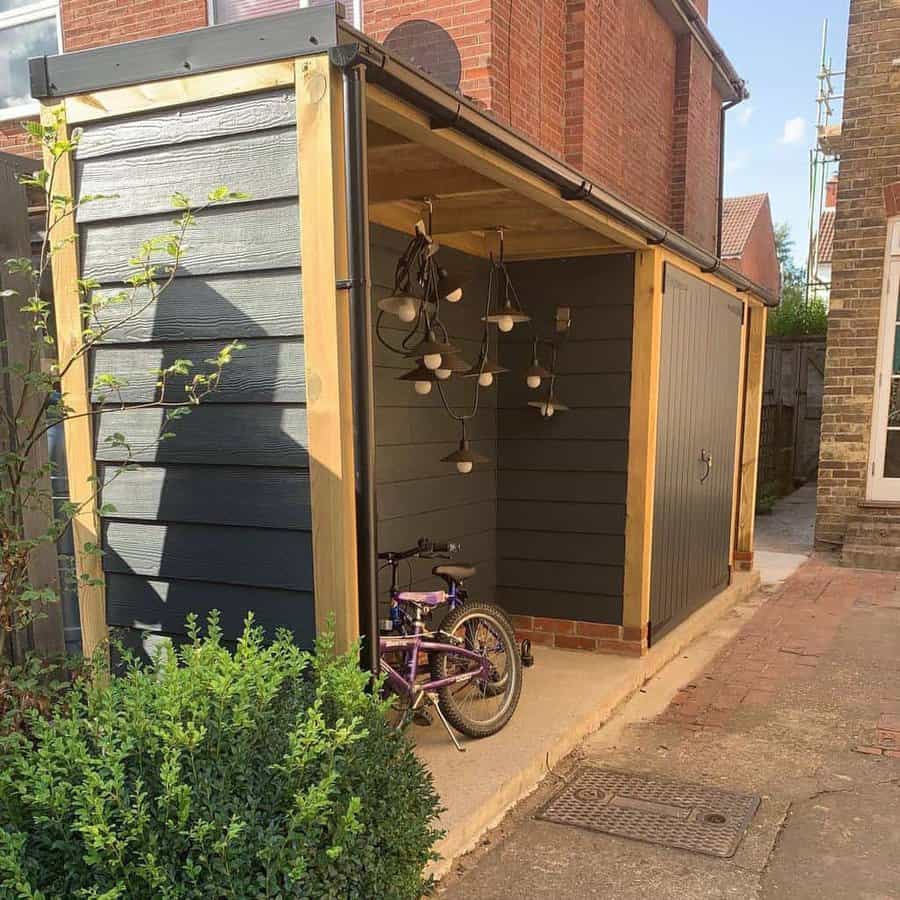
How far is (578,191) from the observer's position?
3.43 meters

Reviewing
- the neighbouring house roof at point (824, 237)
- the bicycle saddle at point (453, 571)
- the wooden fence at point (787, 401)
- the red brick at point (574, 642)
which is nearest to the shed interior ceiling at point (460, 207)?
the bicycle saddle at point (453, 571)

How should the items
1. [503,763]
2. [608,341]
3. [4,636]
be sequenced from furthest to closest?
[608,341] < [503,763] < [4,636]

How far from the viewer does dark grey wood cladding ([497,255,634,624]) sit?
4.86 metres

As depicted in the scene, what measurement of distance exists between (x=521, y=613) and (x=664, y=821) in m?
2.15

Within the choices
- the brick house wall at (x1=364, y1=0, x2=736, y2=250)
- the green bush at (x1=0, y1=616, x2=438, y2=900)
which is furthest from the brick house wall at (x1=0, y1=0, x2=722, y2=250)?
the green bush at (x1=0, y1=616, x2=438, y2=900)

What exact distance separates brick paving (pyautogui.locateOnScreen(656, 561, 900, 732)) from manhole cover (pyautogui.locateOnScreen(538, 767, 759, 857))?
0.76m

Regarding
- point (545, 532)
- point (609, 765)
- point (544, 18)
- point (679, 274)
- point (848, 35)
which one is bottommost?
point (609, 765)

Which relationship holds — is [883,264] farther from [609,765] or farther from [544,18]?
[609,765]

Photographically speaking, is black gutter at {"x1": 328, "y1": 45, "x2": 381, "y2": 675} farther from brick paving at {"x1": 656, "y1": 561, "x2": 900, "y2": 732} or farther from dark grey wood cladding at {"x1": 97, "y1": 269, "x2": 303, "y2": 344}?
brick paving at {"x1": 656, "y1": 561, "x2": 900, "y2": 732}

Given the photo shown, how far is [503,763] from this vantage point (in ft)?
11.1

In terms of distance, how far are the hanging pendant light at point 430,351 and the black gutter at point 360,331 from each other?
1563 mm

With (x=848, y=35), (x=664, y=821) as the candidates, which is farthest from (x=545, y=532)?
(x=848, y=35)

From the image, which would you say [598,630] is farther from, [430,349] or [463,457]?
[430,349]

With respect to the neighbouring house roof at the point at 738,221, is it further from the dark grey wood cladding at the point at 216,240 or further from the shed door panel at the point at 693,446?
the dark grey wood cladding at the point at 216,240
